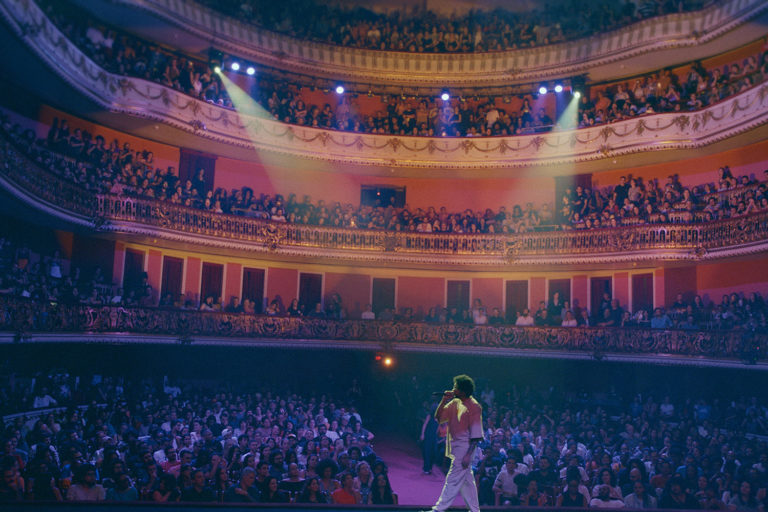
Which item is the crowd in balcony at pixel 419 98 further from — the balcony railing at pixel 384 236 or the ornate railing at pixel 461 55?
the balcony railing at pixel 384 236

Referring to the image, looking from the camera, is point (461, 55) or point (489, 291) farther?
point (489, 291)

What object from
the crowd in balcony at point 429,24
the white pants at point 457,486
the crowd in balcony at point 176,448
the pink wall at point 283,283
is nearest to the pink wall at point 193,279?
the pink wall at point 283,283

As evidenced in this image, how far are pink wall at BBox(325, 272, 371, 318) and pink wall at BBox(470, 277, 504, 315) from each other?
13.7 feet

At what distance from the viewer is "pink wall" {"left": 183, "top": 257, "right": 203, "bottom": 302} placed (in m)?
22.6

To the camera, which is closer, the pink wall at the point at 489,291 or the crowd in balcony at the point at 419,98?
the crowd in balcony at the point at 419,98

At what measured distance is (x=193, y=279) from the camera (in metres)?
22.8

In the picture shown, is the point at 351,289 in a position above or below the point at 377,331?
above

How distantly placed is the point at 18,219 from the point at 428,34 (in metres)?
16.3

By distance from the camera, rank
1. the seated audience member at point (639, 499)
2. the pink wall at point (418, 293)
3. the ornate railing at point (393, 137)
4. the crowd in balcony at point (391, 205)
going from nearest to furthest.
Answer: the seated audience member at point (639, 499)
the ornate railing at point (393, 137)
the crowd in balcony at point (391, 205)
the pink wall at point (418, 293)

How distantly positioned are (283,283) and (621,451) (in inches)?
571

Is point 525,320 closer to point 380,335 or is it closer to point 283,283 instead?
point 380,335

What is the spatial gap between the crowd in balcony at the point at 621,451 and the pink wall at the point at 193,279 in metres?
8.99

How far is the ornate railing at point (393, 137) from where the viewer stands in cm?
1791

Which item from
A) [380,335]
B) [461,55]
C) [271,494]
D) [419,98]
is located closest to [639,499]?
[271,494]
